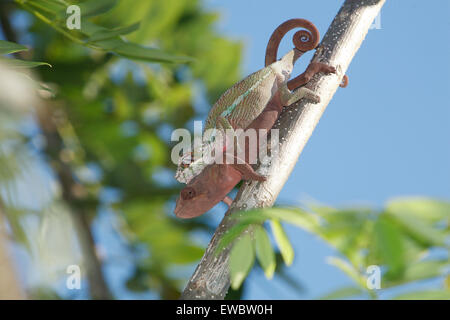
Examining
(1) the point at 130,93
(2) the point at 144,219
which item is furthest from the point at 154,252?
(1) the point at 130,93

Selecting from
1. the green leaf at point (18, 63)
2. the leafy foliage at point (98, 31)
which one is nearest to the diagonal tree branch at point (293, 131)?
the leafy foliage at point (98, 31)

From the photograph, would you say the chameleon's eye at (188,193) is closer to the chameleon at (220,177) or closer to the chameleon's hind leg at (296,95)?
the chameleon at (220,177)

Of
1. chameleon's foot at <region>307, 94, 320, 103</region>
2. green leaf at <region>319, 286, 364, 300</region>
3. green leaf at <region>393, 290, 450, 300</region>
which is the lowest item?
green leaf at <region>393, 290, 450, 300</region>

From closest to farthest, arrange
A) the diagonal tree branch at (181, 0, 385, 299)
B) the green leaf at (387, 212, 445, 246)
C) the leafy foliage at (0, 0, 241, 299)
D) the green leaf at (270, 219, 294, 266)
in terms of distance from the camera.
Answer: the green leaf at (387, 212, 445, 246)
the green leaf at (270, 219, 294, 266)
the diagonal tree branch at (181, 0, 385, 299)
the leafy foliage at (0, 0, 241, 299)

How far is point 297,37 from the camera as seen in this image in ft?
3.08

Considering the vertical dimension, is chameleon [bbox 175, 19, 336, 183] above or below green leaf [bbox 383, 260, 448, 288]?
above

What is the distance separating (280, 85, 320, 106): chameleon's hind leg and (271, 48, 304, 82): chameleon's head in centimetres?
5

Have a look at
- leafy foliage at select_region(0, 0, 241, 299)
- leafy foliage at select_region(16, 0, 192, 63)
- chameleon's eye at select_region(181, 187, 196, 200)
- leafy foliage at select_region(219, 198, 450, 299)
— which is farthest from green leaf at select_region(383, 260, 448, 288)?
leafy foliage at select_region(0, 0, 241, 299)

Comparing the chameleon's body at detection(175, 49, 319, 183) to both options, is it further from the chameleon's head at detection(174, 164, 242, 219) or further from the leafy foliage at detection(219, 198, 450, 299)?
the leafy foliage at detection(219, 198, 450, 299)

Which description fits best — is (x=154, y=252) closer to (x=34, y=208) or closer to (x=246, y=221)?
(x=34, y=208)

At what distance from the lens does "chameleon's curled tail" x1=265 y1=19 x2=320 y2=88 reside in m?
0.93

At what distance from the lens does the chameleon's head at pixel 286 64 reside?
90 centimetres

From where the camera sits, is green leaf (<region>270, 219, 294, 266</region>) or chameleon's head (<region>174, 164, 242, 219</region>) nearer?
green leaf (<region>270, 219, 294, 266</region>)

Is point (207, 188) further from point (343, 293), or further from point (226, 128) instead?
point (343, 293)
